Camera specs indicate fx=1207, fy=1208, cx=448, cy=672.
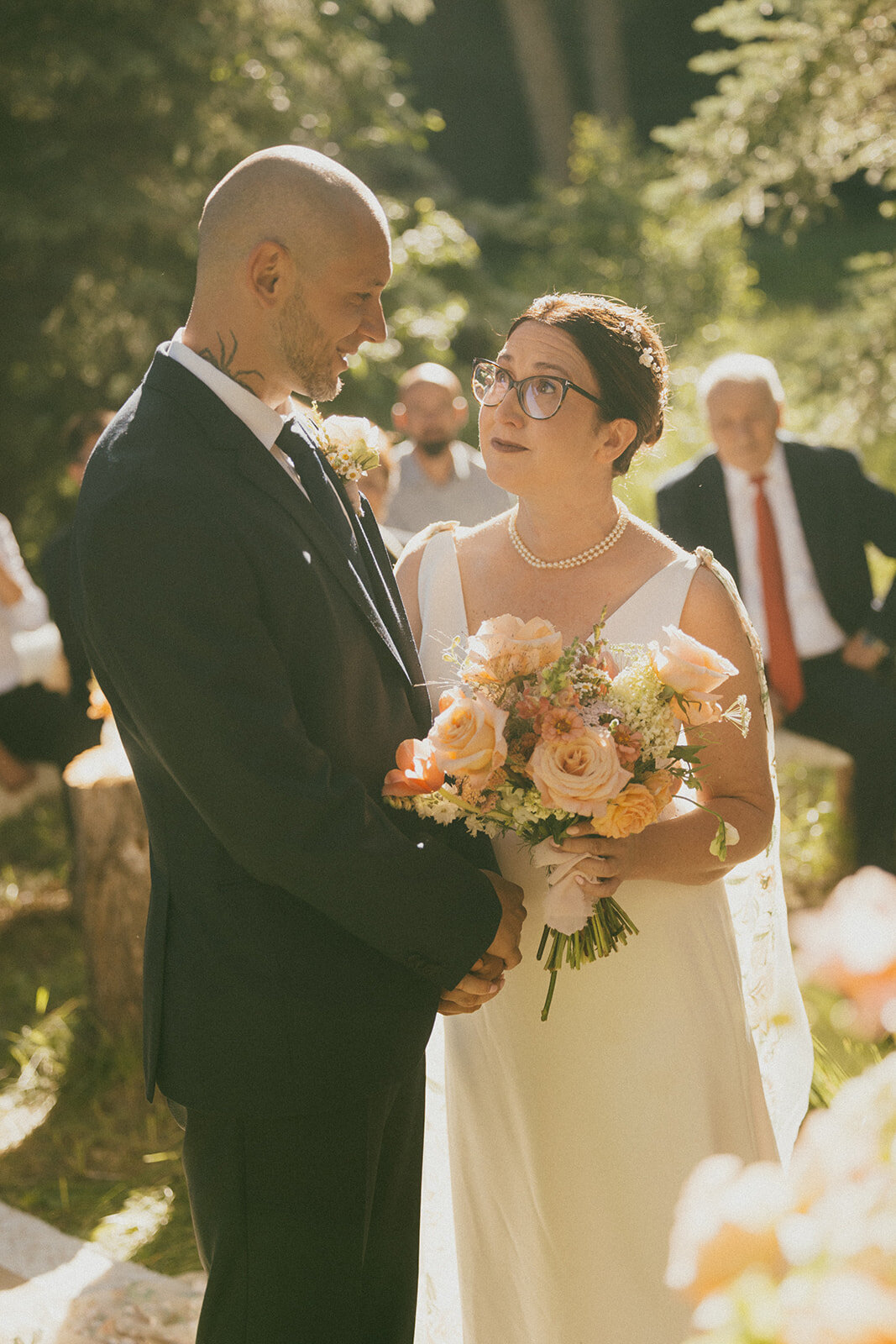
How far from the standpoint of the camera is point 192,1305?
323cm

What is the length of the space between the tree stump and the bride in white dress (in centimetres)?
245

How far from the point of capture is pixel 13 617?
5750 mm

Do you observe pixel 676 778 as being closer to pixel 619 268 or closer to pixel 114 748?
pixel 114 748

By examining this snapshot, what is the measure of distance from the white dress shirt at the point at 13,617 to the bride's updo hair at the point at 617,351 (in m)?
3.86

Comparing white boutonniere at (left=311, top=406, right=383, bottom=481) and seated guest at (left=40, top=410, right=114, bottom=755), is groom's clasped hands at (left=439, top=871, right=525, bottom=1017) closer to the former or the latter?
white boutonniere at (left=311, top=406, right=383, bottom=481)

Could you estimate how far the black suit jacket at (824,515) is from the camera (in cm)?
551

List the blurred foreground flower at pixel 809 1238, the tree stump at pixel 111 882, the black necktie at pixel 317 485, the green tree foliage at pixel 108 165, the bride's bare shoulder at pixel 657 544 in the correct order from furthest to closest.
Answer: the green tree foliage at pixel 108 165 → the tree stump at pixel 111 882 → the bride's bare shoulder at pixel 657 544 → the black necktie at pixel 317 485 → the blurred foreground flower at pixel 809 1238

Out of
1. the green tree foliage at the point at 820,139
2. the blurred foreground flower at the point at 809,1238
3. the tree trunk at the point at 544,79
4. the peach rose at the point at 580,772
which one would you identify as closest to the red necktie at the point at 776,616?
the green tree foliage at the point at 820,139

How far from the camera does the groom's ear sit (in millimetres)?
1847

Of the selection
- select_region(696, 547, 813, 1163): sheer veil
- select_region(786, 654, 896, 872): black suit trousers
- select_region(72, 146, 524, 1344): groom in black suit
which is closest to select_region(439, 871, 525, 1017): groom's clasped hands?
A: select_region(72, 146, 524, 1344): groom in black suit

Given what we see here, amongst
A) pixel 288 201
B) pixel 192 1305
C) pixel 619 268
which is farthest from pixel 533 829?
pixel 619 268

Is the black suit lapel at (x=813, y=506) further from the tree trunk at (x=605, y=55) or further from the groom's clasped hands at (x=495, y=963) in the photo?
the tree trunk at (x=605, y=55)

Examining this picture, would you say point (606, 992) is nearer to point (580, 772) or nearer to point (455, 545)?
point (580, 772)

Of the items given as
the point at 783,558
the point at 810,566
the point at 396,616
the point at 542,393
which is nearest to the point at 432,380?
the point at 783,558
